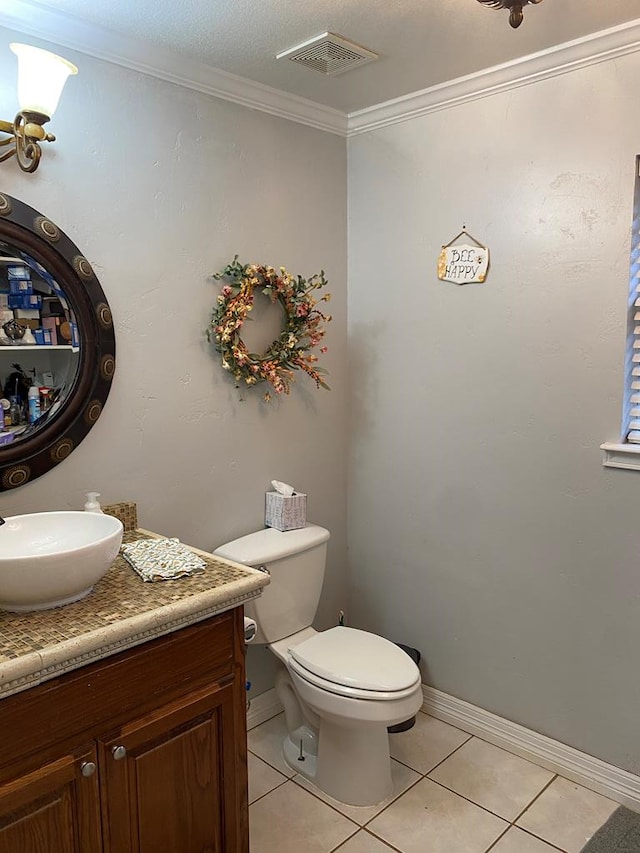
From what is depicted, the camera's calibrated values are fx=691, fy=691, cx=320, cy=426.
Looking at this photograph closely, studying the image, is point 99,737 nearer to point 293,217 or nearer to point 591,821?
point 591,821

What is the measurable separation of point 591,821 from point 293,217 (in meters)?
2.26

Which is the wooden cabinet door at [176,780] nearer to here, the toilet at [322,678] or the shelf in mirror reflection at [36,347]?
the toilet at [322,678]

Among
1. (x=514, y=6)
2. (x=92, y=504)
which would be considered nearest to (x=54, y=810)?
(x=92, y=504)

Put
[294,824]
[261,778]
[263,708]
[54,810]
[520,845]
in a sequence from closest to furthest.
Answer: [54,810], [520,845], [294,824], [261,778], [263,708]

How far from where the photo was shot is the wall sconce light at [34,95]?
159 centimetres

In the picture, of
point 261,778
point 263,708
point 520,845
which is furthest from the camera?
point 263,708

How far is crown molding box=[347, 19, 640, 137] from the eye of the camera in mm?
2014

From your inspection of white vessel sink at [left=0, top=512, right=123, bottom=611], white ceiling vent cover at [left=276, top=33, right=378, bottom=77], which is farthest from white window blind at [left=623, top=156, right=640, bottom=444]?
white vessel sink at [left=0, top=512, right=123, bottom=611]

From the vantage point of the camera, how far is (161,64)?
2.12m

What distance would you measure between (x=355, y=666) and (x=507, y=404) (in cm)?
101

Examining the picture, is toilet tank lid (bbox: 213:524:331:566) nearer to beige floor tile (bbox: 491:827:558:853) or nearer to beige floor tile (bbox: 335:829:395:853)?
beige floor tile (bbox: 335:829:395:853)

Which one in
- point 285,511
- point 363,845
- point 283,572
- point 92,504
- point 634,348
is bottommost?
point 363,845

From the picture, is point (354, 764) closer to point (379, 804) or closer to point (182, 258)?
point (379, 804)

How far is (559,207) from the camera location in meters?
2.20
